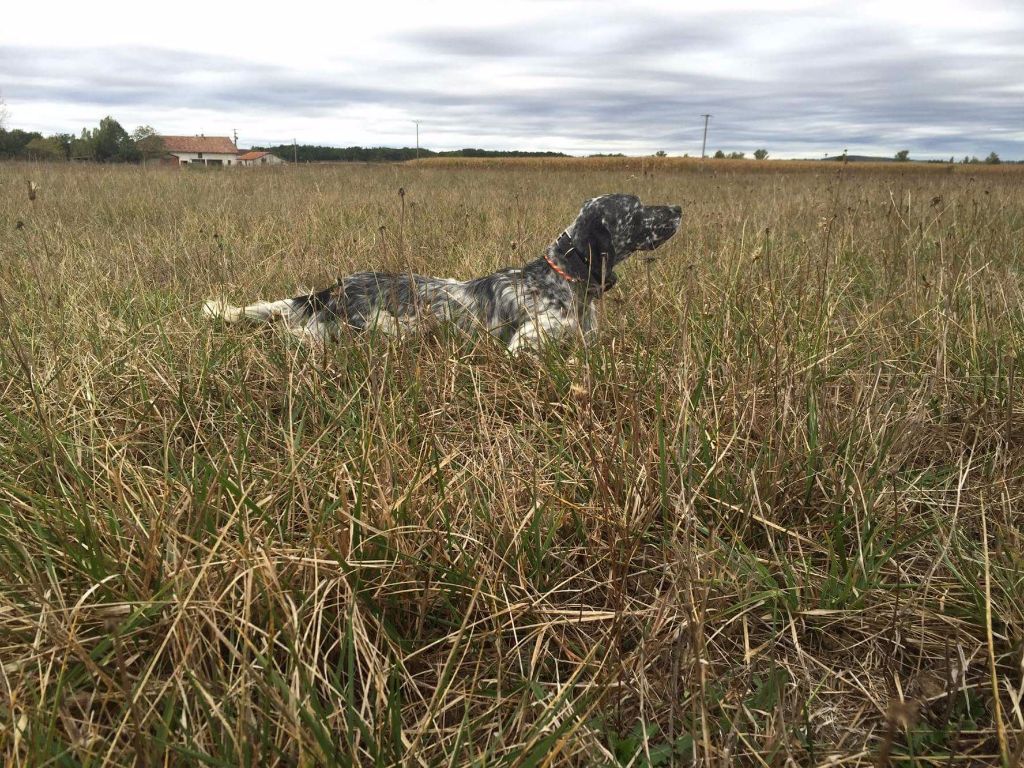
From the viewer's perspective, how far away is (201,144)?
303ft

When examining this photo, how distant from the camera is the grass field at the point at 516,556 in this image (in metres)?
1.25

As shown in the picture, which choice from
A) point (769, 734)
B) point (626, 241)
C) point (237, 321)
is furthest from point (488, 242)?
point (769, 734)

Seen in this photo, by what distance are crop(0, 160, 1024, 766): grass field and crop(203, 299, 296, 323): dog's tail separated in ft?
0.64

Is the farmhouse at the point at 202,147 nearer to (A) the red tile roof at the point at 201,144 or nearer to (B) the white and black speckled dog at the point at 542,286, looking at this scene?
(A) the red tile roof at the point at 201,144

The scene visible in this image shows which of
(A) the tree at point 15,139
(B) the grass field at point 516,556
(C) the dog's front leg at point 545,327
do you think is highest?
(A) the tree at point 15,139

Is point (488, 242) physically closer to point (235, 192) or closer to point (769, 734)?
point (769, 734)

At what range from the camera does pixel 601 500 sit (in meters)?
1.88

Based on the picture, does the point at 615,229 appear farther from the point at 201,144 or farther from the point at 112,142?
the point at 201,144

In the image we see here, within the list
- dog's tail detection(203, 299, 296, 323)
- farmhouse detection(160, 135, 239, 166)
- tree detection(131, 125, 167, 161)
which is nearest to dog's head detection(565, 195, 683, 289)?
dog's tail detection(203, 299, 296, 323)

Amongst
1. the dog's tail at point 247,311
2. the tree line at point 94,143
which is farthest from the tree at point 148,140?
the dog's tail at point 247,311

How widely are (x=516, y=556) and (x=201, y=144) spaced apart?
354 ft

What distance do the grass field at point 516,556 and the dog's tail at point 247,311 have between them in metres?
0.20

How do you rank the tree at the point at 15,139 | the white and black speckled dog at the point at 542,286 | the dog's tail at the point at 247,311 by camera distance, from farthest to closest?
the tree at the point at 15,139, the white and black speckled dog at the point at 542,286, the dog's tail at the point at 247,311

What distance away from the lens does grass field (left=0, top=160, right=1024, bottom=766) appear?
125 cm
